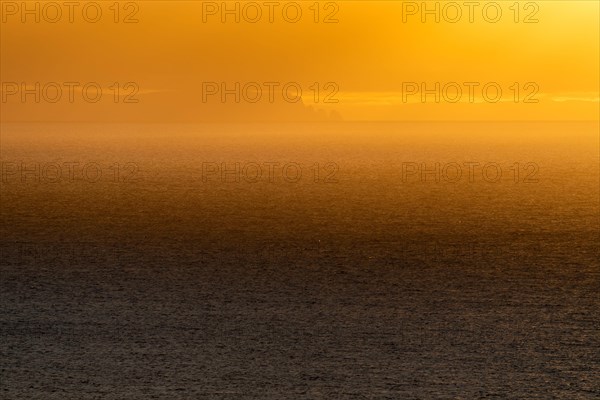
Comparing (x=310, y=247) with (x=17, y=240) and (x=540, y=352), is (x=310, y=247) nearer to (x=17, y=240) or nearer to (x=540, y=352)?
(x=17, y=240)

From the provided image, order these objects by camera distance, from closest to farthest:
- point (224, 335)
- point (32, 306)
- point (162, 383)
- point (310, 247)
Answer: point (162, 383), point (224, 335), point (32, 306), point (310, 247)

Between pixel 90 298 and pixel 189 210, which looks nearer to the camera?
pixel 90 298

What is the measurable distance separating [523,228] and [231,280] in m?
14.5

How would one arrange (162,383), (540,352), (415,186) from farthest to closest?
(415,186), (540,352), (162,383)

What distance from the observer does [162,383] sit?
1153cm

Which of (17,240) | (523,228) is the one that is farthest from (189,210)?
(523,228)

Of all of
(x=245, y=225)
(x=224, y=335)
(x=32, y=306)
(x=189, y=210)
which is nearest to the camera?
(x=224, y=335)

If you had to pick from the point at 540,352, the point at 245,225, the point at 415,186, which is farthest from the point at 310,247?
the point at 415,186

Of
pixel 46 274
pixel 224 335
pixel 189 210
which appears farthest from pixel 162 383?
pixel 189 210

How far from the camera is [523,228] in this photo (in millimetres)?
30391

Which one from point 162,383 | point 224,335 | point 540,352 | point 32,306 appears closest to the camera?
point 162,383

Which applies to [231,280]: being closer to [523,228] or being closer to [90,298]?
[90,298]

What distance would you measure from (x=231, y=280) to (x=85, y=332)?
5.27 meters

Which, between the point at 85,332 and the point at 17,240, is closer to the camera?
the point at 85,332
